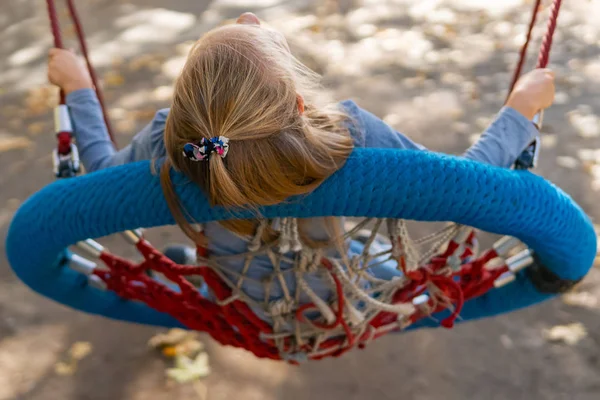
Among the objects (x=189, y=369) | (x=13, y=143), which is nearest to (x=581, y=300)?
(x=189, y=369)

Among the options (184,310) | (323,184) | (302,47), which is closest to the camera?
(323,184)

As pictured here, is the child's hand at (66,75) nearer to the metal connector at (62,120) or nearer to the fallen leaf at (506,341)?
the metal connector at (62,120)

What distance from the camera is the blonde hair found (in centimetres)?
88

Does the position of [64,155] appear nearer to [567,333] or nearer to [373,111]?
[567,333]

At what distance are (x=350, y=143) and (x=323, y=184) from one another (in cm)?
8

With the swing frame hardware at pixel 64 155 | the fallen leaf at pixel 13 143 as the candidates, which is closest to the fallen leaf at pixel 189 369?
the swing frame hardware at pixel 64 155

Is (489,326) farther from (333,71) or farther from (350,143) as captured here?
(333,71)

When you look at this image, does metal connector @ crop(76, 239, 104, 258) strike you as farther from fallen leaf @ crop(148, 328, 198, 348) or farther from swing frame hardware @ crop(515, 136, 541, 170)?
swing frame hardware @ crop(515, 136, 541, 170)

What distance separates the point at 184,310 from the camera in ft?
4.33

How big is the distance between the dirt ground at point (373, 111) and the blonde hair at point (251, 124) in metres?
1.04

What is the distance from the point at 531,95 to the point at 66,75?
3.09 ft

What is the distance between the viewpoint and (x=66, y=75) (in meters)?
1.36

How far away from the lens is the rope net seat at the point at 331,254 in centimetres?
95

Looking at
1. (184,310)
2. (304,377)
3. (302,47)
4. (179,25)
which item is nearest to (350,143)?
(184,310)
